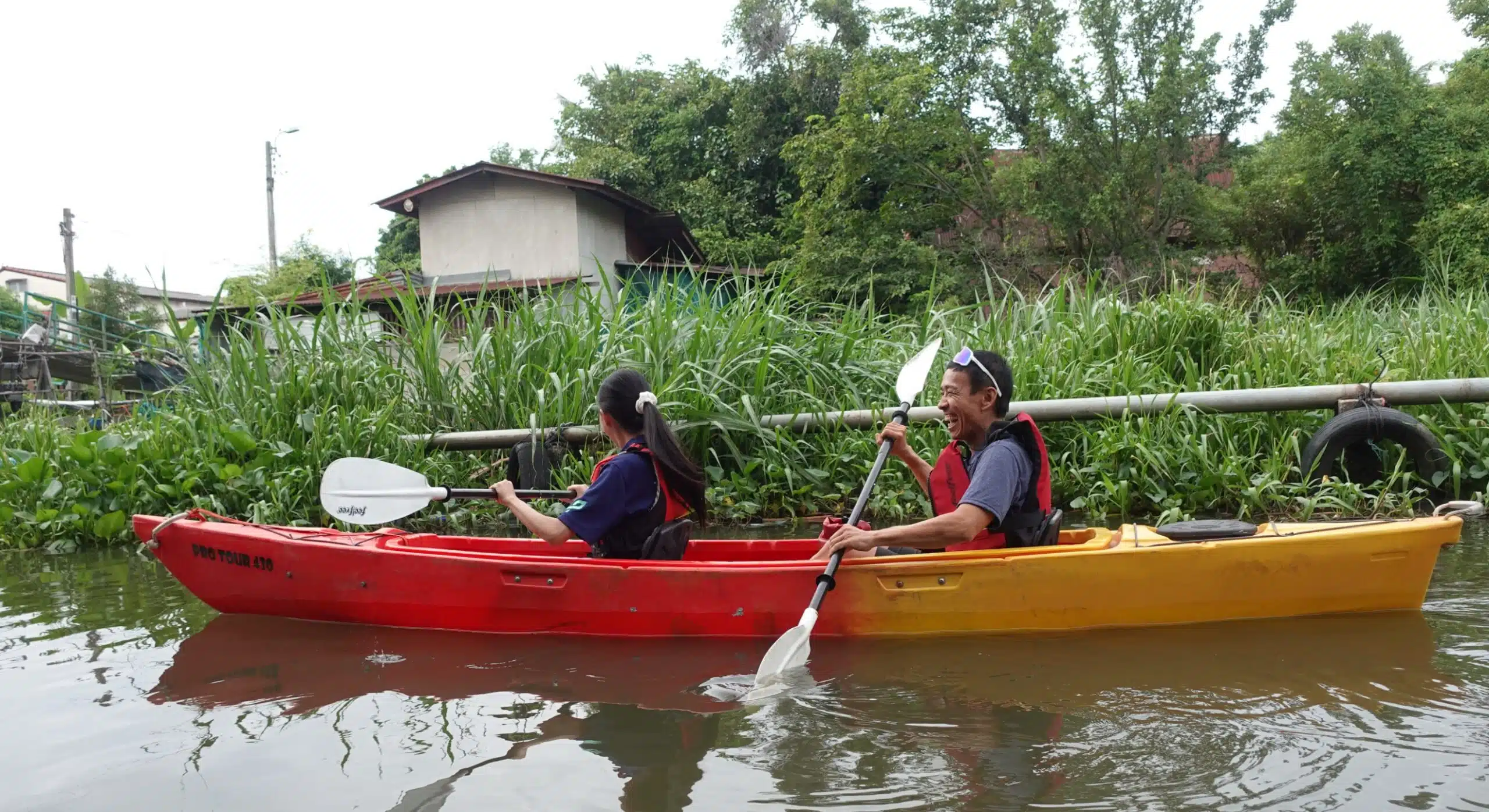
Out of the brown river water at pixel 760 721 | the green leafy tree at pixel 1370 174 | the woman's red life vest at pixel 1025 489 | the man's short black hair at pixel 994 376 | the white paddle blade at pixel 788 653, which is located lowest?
the brown river water at pixel 760 721

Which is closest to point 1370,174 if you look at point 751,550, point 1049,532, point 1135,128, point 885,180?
point 1135,128

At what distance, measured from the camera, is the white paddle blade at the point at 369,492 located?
4.50m

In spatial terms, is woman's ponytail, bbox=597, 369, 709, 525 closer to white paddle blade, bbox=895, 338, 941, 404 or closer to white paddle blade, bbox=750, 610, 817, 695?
white paddle blade, bbox=750, 610, 817, 695

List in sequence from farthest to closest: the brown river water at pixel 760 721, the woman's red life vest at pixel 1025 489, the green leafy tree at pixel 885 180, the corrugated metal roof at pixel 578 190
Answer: the green leafy tree at pixel 885 180 → the corrugated metal roof at pixel 578 190 → the woman's red life vest at pixel 1025 489 → the brown river water at pixel 760 721

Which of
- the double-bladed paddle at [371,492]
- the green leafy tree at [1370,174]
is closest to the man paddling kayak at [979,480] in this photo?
the double-bladed paddle at [371,492]

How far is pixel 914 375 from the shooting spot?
202 inches

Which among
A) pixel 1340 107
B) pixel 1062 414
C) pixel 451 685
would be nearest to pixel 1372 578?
pixel 1062 414

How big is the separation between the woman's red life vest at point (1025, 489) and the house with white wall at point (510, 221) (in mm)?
15224

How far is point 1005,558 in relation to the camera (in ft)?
12.0

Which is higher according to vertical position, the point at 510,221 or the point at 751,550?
the point at 510,221

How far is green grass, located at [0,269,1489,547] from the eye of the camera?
600cm

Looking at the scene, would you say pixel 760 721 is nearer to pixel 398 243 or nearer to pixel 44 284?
pixel 398 243

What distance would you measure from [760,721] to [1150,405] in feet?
11.9

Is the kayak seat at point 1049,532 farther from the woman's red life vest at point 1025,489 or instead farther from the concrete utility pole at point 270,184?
the concrete utility pole at point 270,184
